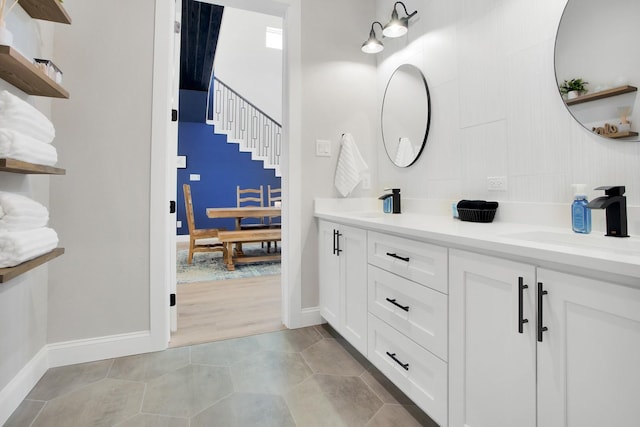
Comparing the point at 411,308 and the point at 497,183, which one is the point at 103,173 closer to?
the point at 411,308

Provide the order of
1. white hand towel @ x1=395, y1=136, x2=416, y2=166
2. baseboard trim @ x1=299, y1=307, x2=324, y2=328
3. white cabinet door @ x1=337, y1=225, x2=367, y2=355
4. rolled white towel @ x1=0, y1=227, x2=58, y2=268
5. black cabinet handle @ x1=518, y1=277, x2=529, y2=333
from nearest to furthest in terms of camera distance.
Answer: black cabinet handle @ x1=518, y1=277, x2=529, y2=333 < rolled white towel @ x1=0, y1=227, x2=58, y2=268 < white cabinet door @ x1=337, y1=225, x2=367, y2=355 < white hand towel @ x1=395, y1=136, x2=416, y2=166 < baseboard trim @ x1=299, y1=307, x2=324, y2=328

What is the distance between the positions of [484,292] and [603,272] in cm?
34

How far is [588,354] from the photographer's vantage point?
765 millimetres

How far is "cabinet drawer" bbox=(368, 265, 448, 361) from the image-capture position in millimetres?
1195

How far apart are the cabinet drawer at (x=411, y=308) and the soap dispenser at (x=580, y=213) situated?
572 mm

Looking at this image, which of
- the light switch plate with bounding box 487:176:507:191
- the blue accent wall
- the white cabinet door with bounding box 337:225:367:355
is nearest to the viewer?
the light switch plate with bounding box 487:176:507:191

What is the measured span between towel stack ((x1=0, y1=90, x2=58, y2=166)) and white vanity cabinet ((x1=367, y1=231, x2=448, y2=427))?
4.78ft


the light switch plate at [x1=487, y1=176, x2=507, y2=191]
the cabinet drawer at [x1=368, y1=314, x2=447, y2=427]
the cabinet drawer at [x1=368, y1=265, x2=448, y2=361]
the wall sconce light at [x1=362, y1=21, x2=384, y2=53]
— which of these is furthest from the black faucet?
the wall sconce light at [x1=362, y1=21, x2=384, y2=53]

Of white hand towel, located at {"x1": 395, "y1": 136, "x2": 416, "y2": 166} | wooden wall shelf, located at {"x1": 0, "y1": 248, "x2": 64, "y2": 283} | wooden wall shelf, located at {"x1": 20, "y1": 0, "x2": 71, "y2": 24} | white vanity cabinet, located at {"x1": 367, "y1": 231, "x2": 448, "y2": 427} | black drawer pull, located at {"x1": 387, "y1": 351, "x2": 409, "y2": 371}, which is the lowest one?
black drawer pull, located at {"x1": 387, "y1": 351, "x2": 409, "y2": 371}

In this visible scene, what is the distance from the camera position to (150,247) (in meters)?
1.98

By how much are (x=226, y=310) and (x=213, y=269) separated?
159cm

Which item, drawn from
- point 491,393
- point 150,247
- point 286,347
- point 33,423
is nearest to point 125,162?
point 150,247

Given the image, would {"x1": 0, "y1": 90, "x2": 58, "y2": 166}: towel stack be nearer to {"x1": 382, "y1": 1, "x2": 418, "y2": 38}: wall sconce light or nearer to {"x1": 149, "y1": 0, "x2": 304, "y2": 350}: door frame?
{"x1": 149, "y1": 0, "x2": 304, "y2": 350}: door frame

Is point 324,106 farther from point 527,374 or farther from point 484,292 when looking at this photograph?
point 527,374
